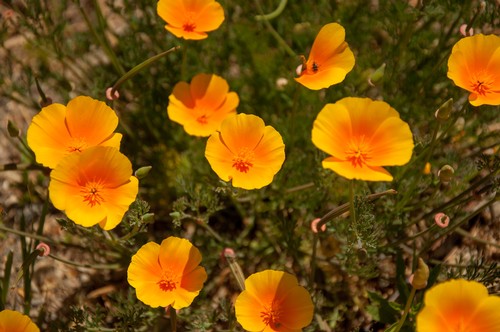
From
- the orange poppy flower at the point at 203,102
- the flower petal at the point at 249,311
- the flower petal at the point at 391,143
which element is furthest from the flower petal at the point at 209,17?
the flower petal at the point at 249,311

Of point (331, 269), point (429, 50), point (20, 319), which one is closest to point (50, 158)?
point (20, 319)

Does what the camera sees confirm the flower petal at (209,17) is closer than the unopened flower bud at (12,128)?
No

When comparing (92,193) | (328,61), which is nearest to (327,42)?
(328,61)

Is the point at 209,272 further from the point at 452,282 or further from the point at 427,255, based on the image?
the point at 452,282

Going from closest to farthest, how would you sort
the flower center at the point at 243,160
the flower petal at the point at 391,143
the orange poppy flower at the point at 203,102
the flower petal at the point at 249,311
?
the flower petal at the point at 391,143, the flower petal at the point at 249,311, the flower center at the point at 243,160, the orange poppy flower at the point at 203,102

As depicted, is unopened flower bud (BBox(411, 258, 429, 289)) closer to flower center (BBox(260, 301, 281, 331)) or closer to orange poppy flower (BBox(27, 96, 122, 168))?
flower center (BBox(260, 301, 281, 331))

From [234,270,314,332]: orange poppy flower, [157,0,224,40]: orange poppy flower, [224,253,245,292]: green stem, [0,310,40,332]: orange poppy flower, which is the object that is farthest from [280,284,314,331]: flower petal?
[157,0,224,40]: orange poppy flower

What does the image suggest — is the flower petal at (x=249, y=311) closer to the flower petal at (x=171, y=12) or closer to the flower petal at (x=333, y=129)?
the flower petal at (x=333, y=129)
